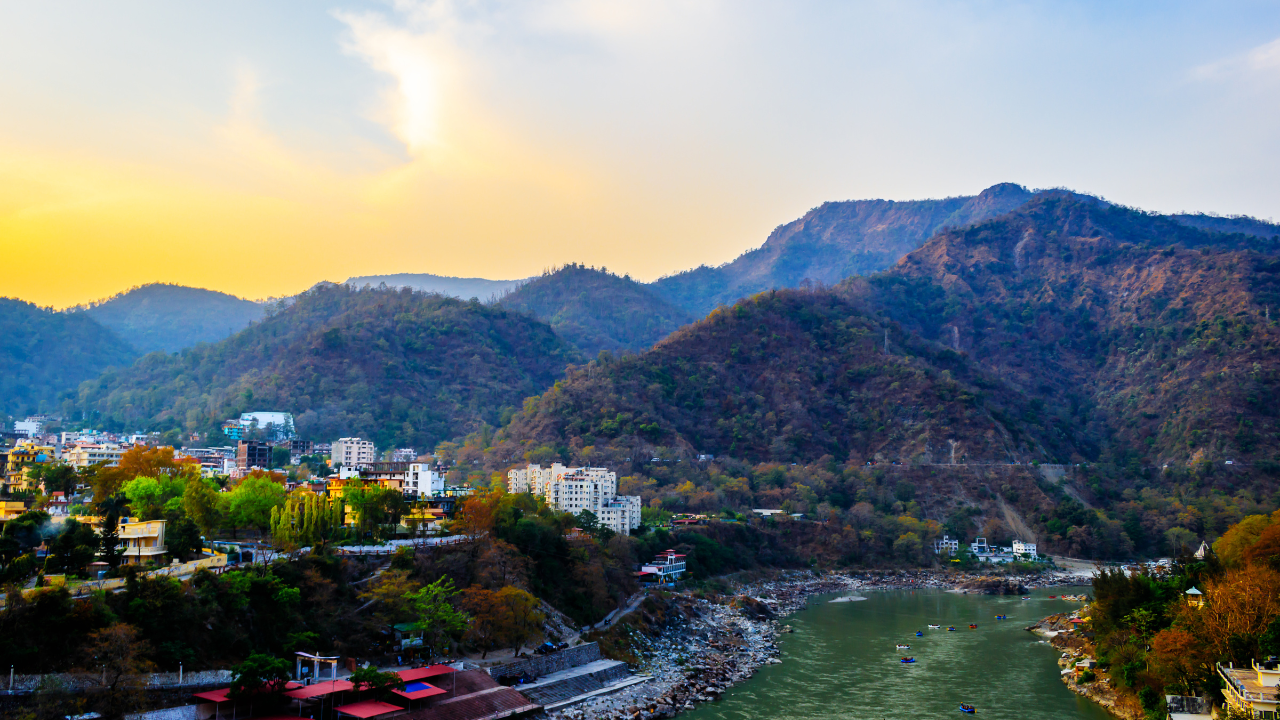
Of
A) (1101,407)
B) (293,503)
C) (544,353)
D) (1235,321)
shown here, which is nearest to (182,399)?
(544,353)

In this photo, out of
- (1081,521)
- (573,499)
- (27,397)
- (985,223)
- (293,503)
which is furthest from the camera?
(985,223)

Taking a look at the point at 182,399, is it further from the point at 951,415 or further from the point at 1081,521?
the point at 1081,521

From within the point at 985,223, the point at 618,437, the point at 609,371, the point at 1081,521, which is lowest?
the point at 1081,521

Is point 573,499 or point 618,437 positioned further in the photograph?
point 618,437

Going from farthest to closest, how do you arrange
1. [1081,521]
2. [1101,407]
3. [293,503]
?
[1101,407]
[1081,521]
[293,503]

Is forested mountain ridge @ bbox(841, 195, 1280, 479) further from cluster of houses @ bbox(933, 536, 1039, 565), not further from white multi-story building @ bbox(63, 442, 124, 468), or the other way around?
white multi-story building @ bbox(63, 442, 124, 468)

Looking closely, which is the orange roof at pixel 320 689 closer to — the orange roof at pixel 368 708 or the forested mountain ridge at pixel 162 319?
the orange roof at pixel 368 708

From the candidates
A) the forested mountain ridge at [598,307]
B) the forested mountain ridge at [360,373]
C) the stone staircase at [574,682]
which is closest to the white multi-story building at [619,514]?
the stone staircase at [574,682]
